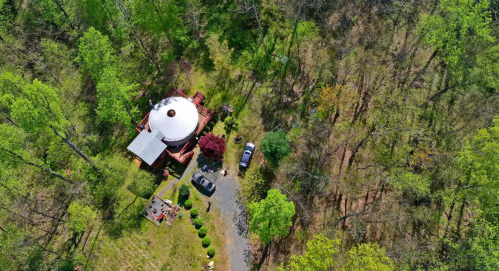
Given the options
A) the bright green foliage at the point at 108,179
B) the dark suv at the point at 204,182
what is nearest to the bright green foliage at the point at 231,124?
the dark suv at the point at 204,182

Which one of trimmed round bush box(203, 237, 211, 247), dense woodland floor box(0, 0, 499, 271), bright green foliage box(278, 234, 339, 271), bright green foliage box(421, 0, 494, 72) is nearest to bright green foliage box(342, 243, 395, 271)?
dense woodland floor box(0, 0, 499, 271)

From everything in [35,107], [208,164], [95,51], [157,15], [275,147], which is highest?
[157,15]

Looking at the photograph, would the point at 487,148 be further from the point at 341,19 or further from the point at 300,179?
the point at 341,19

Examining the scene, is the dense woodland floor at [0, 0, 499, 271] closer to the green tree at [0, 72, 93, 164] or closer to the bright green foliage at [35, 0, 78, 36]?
the green tree at [0, 72, 93, 164]

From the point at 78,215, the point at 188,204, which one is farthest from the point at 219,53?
the point at 78,215

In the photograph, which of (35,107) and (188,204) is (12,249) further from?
(188,204)

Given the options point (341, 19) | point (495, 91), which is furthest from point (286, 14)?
point (495, 91)

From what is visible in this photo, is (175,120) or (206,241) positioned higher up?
(175,120)

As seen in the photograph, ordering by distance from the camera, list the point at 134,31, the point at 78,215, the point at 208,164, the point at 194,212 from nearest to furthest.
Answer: the point at 78,215
the point at 194,212
the point at 208,164
the point at 134,31
